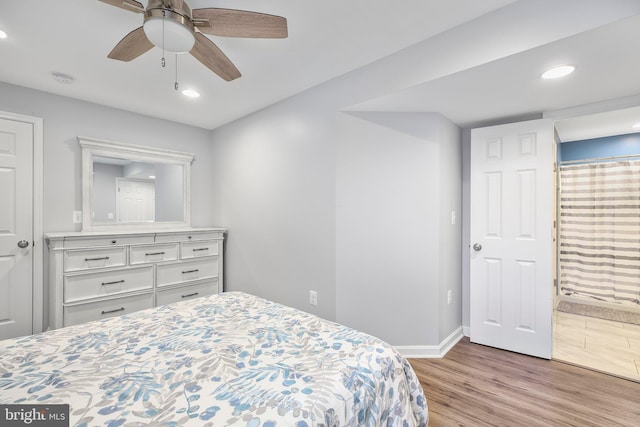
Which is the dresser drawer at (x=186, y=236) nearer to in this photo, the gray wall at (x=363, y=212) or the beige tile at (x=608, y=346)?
the gray wall at (x=363, y=212)

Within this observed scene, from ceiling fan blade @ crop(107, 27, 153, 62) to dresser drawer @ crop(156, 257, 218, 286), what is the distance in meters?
2.08

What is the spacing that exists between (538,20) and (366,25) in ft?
3.01

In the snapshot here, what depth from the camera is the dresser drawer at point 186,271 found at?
309 cm

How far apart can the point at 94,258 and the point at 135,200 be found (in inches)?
33.5

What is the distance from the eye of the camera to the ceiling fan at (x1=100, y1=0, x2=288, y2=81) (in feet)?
4.31

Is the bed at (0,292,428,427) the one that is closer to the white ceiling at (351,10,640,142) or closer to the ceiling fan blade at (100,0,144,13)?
the ceiling fan blade at (100,0,144,13)

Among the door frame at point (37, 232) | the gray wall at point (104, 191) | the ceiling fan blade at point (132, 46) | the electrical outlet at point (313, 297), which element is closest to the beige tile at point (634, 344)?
the electrical outlet at point (313, 297)

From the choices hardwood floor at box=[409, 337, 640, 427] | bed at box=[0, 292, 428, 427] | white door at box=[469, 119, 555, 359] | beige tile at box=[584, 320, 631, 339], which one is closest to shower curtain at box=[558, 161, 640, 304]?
beige tile at box=[584, 320, 631, 339]

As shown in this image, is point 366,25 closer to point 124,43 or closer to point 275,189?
point 124,43

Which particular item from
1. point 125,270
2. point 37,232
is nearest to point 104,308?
point 125,270

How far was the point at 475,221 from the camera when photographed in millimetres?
2730

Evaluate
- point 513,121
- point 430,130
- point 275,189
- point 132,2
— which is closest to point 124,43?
point 132,2

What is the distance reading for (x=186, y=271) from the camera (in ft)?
10.8

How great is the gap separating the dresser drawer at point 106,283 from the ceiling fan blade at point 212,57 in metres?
2.18
